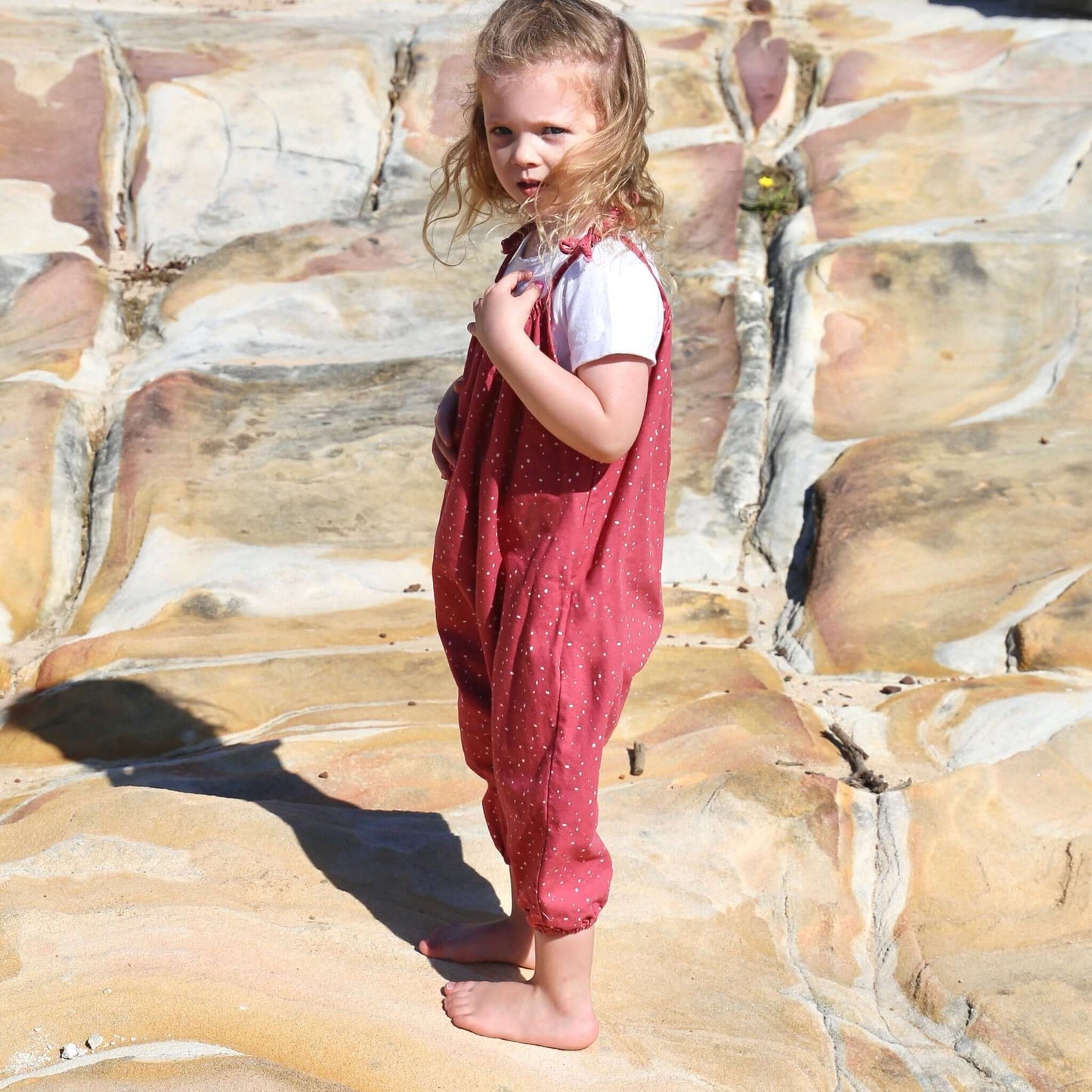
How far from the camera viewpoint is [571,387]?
172 centimetres

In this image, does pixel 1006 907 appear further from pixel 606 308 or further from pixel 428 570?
pixel 428 570

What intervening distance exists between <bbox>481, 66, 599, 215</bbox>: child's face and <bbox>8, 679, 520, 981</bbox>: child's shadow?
122 centimetres

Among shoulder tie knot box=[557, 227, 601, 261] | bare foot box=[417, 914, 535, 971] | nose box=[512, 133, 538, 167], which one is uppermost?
nose box=[512, 133, 538, 167]

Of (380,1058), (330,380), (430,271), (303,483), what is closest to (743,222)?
(430,271)

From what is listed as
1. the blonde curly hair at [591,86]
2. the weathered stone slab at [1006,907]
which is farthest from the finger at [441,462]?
the weathered stone slab at [1006,907]

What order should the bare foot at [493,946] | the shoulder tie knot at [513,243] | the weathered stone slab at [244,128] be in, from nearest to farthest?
1. the shoulder tie knot at [513,243]
2. the bare foot at [493,946]
3. the weathered stone slab at [244,128]

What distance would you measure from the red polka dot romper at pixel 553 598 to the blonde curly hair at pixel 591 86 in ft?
0.26

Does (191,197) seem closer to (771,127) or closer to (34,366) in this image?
(34,366)

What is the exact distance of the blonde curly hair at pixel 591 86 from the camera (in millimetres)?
1768

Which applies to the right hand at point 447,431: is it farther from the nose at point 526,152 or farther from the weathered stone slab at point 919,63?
the weathered stone slab at point 919,63

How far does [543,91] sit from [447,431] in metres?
0.54

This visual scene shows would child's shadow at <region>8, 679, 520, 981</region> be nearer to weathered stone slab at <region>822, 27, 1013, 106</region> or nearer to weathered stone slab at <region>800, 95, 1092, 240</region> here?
weathered stone slab at <region>800, 95, 1092, 240</region>

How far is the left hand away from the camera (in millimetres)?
1749

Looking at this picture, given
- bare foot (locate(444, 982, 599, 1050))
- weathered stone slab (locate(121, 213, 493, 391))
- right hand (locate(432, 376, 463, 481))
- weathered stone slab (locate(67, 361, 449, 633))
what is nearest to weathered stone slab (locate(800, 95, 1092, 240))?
weathered stone slab (locate(121, 213, 493, 391))
